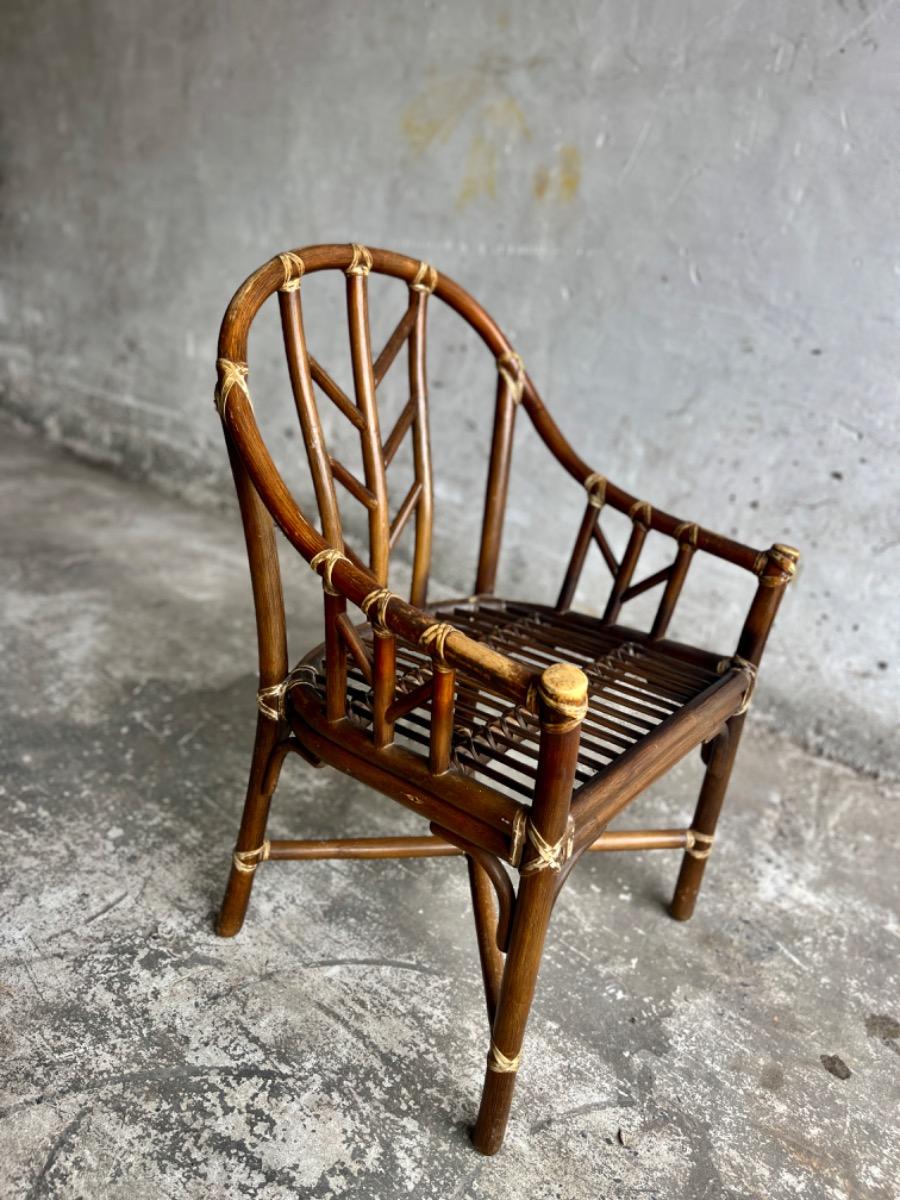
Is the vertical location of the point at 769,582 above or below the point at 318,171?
below

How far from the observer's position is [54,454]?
3.35 m

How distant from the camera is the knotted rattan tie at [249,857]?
1.21m

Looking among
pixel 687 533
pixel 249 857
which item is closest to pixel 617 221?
pixel 687 533

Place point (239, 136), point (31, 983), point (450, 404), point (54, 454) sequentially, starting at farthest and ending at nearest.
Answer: point (54, 454)
point (239, 136)
point (450, 404)
point (31, 983)

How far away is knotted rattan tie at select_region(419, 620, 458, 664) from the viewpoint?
2.75ft

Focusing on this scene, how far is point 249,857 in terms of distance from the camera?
121 centimetres

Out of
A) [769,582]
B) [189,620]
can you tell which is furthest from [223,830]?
[769,582]

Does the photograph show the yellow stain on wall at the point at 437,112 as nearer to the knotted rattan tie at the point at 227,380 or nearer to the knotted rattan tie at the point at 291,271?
the knotted rattan tie at the point at 291,271

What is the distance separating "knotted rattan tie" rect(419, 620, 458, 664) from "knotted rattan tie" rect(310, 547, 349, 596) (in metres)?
0.15

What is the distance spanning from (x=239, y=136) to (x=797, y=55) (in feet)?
5.33

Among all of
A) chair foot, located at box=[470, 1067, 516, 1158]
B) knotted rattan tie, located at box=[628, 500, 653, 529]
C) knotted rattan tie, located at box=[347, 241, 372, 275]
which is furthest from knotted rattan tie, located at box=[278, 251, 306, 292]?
chair foot, located at box=[470, 1067, 516, 1158]

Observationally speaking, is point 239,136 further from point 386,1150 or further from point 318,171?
point 386,1150

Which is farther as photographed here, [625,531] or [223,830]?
[625,531]

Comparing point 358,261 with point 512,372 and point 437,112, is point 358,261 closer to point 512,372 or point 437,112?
point 512,372
